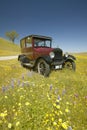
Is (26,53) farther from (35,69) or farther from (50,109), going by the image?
(50,109)

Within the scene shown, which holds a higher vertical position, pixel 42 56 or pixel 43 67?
pixel 42 56

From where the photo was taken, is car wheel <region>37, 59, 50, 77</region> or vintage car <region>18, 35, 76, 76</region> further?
vintage car <region>18, 35, 76, 76</region>

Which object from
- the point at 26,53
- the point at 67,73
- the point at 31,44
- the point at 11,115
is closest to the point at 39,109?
the point at 11,115

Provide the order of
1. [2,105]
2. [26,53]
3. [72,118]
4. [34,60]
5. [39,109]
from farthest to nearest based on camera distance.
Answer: [26,53] < [34,60] < [2,105] < [72,118] < [39,109]

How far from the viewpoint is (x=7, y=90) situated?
16.1 ft

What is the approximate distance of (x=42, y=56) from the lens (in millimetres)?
9742

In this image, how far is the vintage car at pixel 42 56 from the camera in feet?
32.1

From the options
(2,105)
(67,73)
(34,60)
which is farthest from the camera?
(34,60)

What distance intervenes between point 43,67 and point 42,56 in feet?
2.33

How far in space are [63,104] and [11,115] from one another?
148 centimetres

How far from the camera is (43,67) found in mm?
9852

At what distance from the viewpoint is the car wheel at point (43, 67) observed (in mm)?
9367

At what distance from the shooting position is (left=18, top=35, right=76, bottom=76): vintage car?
977 cm

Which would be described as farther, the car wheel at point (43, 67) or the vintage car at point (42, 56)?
the vintage car at point (42, 56)
